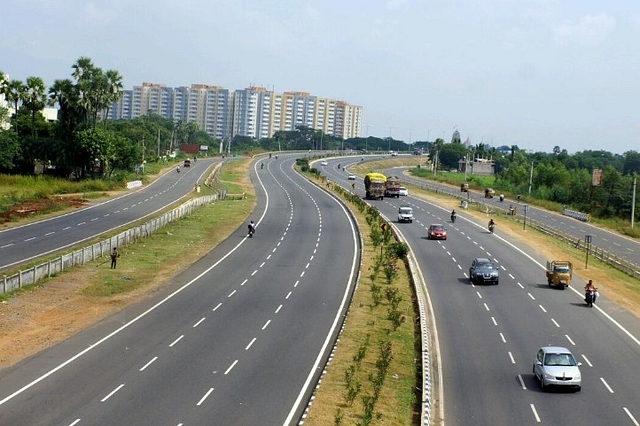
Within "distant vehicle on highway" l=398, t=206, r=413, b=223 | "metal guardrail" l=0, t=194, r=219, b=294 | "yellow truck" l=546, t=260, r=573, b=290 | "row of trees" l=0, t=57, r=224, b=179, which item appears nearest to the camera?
"metal guardrail" l=0, t=194, r=219, b=294

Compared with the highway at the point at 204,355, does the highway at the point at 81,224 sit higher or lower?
higher

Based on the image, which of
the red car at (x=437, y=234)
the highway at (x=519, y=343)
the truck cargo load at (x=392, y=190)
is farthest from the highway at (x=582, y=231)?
the highway at (x=519, y=343)

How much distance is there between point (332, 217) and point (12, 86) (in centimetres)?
5246

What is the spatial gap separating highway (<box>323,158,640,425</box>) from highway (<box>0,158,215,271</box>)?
84.2ft

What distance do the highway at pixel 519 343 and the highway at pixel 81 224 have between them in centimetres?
2565

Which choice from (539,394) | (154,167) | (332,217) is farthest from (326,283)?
(154,167)

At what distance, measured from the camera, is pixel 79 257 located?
176 ft

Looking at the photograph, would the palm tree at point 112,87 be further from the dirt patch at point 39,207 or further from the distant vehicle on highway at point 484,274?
the distant vehicle on highway at point 484,274

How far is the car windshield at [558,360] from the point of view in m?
30.7

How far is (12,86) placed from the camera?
117m

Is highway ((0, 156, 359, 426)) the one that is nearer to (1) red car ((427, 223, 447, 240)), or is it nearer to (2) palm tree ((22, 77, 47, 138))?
(1) red car ((427, 223, 447, 240))

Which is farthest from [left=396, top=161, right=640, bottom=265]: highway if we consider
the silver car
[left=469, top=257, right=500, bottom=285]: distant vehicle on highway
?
the silver car

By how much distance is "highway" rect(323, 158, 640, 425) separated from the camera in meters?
27.9

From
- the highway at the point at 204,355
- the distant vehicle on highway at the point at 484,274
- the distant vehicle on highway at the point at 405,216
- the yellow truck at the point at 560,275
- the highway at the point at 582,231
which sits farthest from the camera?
the distant vehicle on highway at the point at 405,216
